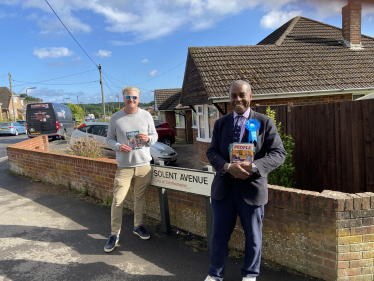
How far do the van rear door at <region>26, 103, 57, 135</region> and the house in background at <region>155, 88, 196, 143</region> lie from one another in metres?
8.19

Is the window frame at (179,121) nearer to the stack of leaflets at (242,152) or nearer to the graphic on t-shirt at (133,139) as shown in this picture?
the graphic on t-shirt at (133,139)

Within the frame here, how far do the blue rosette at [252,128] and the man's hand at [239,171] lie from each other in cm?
26

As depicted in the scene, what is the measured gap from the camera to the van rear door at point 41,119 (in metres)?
19.2

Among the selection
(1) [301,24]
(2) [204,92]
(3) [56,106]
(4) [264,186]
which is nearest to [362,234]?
(4) [264,186]

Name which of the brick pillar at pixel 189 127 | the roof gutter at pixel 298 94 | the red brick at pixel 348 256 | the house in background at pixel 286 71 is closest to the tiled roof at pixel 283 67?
the house in background at pixel 286 71

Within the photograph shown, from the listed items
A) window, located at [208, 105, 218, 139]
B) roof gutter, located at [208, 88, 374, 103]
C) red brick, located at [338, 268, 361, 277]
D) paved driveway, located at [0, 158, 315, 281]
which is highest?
roof gutter, located at [208, 88, 374, 103]

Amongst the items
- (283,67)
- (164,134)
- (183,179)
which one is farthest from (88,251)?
(164,134)

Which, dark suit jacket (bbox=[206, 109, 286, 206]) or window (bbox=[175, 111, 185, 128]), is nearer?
dark suit jacket (bbox=[206, 109, 286, 206])

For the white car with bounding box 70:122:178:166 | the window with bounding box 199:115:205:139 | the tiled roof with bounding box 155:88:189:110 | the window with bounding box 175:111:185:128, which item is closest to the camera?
the white car with bounding box 70:122:178:166

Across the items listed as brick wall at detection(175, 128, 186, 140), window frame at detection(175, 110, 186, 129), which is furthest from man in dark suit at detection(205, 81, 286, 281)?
brick wall at detection(175, 128, 186, 140)

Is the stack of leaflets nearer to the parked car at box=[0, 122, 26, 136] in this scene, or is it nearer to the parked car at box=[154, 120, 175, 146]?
the parked car at box=[154, 120, 175, 146]

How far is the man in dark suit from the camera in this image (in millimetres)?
2492

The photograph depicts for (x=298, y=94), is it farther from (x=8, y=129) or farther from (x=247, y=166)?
(x=8, y=129)

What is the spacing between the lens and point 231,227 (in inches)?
107
